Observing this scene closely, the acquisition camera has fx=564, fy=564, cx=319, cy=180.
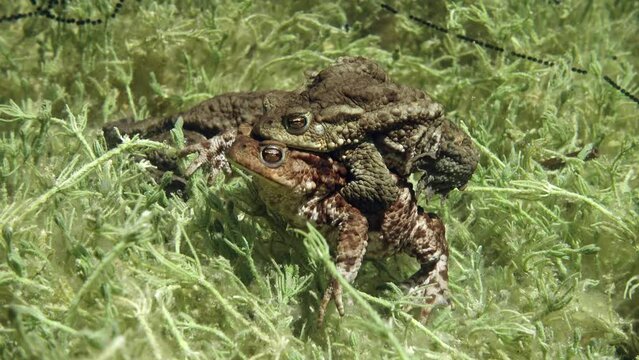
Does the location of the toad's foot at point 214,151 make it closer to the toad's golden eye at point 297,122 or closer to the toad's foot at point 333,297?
the toad's golden eye at point 297,122

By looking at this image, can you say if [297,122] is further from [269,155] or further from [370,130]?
[370,130]

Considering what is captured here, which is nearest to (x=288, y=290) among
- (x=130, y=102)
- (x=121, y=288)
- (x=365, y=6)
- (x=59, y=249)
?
(x=121, y=288)

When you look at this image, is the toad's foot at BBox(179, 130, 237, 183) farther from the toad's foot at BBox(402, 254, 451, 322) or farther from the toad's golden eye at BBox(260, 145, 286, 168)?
the toad's foot at BBox(402, 254, 451, 322)

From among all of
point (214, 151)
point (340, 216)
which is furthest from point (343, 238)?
point (214, 151)

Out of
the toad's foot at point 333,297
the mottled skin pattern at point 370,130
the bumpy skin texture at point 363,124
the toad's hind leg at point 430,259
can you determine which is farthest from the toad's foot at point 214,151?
the toad's hind leg at point 430,259

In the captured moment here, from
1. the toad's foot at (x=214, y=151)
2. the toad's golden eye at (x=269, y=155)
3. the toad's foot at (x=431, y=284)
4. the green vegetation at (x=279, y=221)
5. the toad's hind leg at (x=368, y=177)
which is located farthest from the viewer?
the toad's foot at (x=214, y=151)

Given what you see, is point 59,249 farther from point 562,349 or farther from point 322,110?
point 562,349
